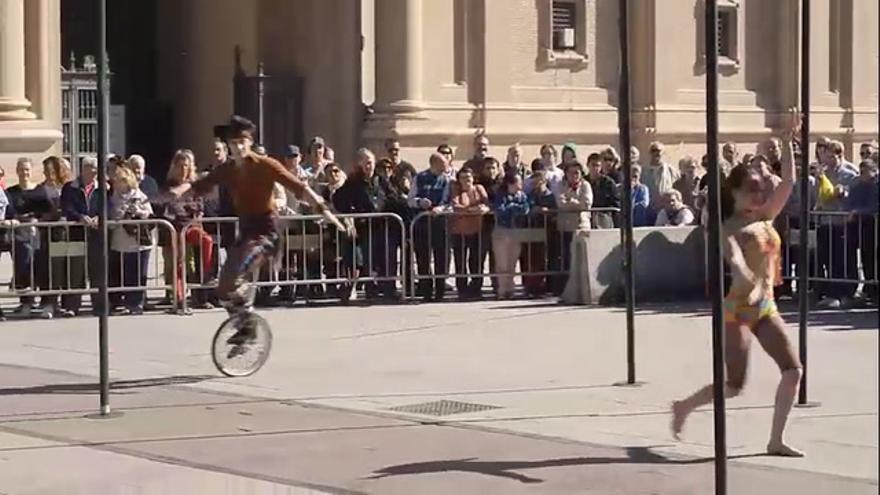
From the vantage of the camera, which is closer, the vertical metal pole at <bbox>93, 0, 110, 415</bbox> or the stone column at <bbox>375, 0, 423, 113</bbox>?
the vertical metal pole at <bbox>93, 0, 110, 415</bbox>

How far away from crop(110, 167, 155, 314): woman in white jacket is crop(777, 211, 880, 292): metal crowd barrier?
21.3 feet

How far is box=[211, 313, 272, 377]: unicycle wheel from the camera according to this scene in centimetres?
1393

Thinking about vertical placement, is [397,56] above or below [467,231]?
above

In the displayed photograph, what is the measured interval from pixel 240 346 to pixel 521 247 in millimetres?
7360

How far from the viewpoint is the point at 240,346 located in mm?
14023

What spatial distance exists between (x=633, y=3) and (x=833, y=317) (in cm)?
1733

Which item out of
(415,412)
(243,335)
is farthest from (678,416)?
(243,335)

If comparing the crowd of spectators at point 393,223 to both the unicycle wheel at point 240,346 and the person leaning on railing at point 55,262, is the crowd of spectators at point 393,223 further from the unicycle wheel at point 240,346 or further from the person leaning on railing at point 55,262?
the unicycle wheel at point 240,346

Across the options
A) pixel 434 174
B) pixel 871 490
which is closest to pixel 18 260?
pixel 434 174

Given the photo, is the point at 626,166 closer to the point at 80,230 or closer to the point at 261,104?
the point at 80,230

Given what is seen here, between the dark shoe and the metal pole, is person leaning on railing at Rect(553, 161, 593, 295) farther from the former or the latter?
→ the metal pole

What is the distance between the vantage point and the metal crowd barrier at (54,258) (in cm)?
1858

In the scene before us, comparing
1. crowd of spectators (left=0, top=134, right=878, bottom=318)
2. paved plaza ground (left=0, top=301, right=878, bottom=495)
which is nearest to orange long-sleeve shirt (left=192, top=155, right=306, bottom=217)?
paved plaza ground (left=0, top=301, right=878, bottom=495)

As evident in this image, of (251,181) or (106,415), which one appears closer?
(106,415)
